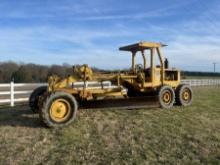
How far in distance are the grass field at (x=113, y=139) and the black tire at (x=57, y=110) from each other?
0.76ft

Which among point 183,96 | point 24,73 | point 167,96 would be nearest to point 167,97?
point 167,96

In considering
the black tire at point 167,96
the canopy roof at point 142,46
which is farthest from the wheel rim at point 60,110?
the canopy roof at point 142,46

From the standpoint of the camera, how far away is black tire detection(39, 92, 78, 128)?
30.7 ft

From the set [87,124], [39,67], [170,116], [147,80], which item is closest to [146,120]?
[170,116]

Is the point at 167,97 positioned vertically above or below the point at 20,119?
above

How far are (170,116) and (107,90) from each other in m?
2.25

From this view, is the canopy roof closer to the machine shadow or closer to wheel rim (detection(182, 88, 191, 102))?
wheel rim (detection(182, 88, 191, 102))

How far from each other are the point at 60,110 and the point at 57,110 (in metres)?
0.10

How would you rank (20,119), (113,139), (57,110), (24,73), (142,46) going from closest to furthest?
(113,139)
(57,110)
(20,119)
(142,46)
(24,73)

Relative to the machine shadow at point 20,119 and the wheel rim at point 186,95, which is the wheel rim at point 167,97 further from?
the machine shadow at point 20,119

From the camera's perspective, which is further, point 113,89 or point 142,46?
point 142,46

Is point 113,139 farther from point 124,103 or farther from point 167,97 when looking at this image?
point 167,97

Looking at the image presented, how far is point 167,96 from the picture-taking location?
1303 cm

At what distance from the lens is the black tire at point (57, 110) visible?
9344 mm
